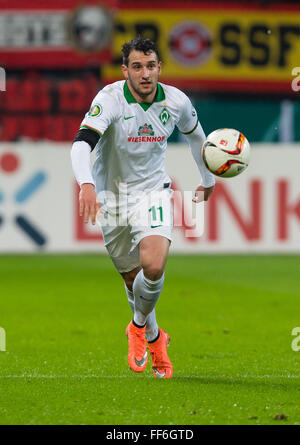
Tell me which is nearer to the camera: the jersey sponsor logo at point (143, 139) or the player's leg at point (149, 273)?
the player's leg at point (149, 273)

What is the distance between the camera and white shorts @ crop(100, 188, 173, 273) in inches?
245

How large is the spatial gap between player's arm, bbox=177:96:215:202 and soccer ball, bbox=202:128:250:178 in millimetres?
349

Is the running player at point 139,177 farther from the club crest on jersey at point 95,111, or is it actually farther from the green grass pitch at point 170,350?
the green grass pitch at point 170,350

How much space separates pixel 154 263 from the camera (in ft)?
19.7

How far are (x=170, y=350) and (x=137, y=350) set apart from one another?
3.81 feet

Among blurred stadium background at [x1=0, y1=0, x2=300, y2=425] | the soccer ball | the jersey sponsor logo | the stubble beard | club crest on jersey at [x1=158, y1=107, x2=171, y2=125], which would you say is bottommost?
blurred stadium background at [x1=0, y1=0, x2=300, y2=425]

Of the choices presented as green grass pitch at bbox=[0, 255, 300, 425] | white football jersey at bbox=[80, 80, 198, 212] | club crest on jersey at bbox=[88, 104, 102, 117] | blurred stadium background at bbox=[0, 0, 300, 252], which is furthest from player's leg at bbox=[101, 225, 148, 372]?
blurred stadium background at bbox=[0, 0, 300, 252]

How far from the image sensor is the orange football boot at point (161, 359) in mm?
6147

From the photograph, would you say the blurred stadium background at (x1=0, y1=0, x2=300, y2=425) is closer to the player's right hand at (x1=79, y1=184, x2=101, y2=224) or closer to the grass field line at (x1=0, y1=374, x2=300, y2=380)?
the grass field line at (x1=0, y1=374, x2=300, y2=380)

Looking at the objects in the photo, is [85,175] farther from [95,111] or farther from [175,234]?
[175,234]

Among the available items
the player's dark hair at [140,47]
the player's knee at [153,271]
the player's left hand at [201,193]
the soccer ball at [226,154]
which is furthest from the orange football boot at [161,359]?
the player's dark hair at [140,47]

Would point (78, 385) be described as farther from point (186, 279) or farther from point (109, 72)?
point (109, 72)
